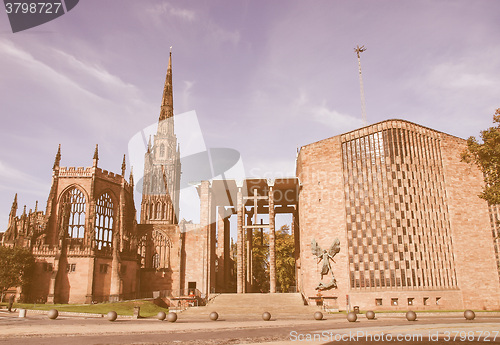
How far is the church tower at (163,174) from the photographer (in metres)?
78.9

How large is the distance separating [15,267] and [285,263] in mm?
34333

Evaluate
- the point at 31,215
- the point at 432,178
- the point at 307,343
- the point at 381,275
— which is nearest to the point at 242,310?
the point at 381,275

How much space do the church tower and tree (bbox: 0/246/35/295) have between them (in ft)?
121

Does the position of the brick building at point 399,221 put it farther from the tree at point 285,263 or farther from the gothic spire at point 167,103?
the gothic spire at point 167,103

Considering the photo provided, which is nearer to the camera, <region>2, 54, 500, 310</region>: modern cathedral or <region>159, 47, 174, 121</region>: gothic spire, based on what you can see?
<region>2, 54, 500, 310</region>: modern cathedral

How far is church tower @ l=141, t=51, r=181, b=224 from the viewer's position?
259ft

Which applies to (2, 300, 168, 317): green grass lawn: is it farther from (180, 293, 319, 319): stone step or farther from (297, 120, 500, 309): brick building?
(297, 120, 500, 309): brick building

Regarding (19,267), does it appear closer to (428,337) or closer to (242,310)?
(242,310)

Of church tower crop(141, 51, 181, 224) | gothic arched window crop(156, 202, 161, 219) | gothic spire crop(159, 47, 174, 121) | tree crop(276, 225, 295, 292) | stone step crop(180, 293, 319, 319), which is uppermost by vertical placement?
gothic spire crop(159, 47, 174, 121)

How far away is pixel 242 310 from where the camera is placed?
32.4m

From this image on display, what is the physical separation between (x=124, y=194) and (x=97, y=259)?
396 inches

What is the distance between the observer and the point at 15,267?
3853 centimetres

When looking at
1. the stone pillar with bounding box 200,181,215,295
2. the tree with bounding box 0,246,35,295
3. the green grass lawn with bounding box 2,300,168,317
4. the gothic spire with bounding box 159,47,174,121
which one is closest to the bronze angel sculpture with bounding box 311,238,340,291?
the stone pillar with bounding box 200,181,215,295

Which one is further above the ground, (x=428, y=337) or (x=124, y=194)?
(x=124, y=194)
